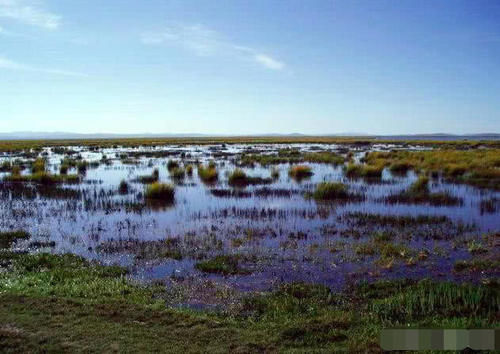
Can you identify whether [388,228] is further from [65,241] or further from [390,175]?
[390,175]

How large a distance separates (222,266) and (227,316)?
3377mm

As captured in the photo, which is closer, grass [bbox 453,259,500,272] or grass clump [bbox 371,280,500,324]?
grass clump [bbox 371,280,500,324]

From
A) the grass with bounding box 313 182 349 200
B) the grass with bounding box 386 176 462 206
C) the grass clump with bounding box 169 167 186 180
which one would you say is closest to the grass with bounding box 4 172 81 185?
the grass clump with bounding box 169 167 186 180

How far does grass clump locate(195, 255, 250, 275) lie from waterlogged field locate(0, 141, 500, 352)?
4 centimetres

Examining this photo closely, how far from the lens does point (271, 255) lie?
42.3 feet

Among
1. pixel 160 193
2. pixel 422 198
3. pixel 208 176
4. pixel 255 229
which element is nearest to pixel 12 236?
pixel 255 229

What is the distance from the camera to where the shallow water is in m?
11.5

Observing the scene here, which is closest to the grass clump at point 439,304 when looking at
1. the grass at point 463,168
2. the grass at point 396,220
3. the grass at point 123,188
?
the grass at point 396,220

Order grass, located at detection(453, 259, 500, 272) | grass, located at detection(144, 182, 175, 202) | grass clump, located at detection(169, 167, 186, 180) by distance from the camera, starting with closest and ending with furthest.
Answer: grass, located at detection(453, 259, 500, 272) → grass, located at detection(144, 182, 175, 202) → grass clump, located at detection(169, 167, 186, 180)

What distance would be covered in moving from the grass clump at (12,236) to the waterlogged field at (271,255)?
0.29ft

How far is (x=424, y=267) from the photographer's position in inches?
451

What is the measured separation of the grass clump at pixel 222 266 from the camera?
37.6ft

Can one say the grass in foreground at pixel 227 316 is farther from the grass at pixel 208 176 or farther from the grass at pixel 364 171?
the grass at pixel 364 171

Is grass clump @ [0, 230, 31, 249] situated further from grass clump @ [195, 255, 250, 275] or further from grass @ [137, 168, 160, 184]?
grass @ [137, 168, 160, 184]
